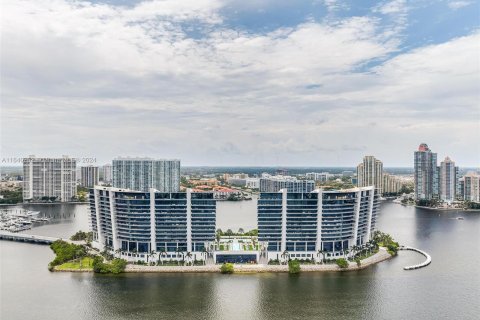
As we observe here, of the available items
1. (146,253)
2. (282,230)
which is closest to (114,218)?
(146,253)

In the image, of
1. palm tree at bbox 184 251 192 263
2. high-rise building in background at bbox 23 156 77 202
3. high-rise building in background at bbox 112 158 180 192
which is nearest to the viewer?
palm tree at bbox 184 251 192 263

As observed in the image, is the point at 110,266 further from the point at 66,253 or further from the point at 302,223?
the point at 302,223

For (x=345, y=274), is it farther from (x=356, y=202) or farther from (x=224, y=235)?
(x=224, y=235)

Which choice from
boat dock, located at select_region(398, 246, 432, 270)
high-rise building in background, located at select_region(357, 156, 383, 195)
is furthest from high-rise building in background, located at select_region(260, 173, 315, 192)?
boat dock, located at select_region(398, 246, 432, 270)

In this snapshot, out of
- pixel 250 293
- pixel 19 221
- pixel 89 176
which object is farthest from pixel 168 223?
pixel 89 176

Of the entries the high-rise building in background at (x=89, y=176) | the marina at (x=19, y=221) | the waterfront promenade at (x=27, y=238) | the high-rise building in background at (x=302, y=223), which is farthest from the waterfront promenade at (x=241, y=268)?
the high-rise building in background at (x=89, y=176)

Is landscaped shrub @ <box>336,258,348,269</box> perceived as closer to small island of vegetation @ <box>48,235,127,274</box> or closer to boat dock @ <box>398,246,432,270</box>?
boat dock @ <box>398,246,432,270</box>
